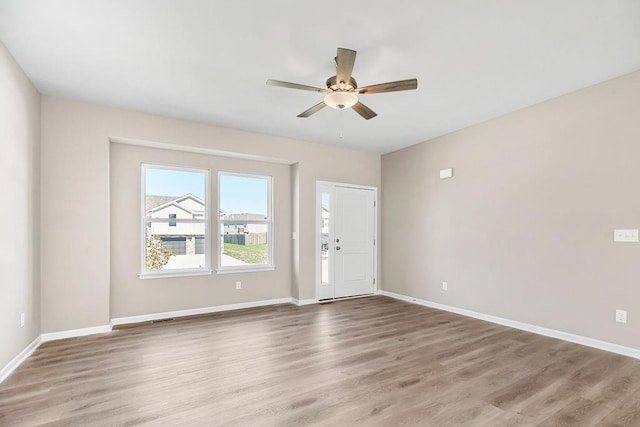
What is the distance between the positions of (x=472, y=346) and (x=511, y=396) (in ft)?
3.45

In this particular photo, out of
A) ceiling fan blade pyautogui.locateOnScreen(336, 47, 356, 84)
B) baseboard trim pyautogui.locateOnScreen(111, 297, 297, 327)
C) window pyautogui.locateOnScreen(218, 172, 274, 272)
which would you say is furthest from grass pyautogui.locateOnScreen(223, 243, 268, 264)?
ceiling fan blade pyautogui.locateOnScreen(336, 47, 356, 84)

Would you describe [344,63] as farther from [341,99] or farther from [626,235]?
[626,235]

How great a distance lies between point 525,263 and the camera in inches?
156

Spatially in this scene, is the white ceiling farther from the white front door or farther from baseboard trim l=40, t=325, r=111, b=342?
baseboard trim l=40, t=325, r=111, b=342

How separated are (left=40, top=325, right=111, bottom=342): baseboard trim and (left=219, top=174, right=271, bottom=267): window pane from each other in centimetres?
170

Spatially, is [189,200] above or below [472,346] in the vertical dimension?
above

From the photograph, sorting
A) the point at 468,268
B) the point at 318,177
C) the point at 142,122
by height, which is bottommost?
the point at 468,268

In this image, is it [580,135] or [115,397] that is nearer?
[115,397]

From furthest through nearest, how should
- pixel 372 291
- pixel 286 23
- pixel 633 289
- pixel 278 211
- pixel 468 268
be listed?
pixel 372 291 → pixel 278 211 → pixel 468 268 → pixel 633 289 → pixel 286 23

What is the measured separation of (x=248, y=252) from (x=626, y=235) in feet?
15.6

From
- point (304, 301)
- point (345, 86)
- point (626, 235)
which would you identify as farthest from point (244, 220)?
point (626, 235)

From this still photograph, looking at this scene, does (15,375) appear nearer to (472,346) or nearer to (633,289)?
(472,346)

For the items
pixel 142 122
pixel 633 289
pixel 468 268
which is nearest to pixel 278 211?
pixel 142 122

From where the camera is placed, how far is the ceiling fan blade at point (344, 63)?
7.79 feet
